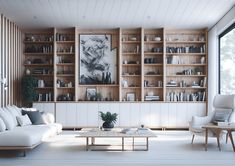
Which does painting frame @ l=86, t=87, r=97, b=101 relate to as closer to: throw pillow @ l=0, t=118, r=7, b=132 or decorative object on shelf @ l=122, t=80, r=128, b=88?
decorative object on shelf @ l=122, t=80, r=128, b=88

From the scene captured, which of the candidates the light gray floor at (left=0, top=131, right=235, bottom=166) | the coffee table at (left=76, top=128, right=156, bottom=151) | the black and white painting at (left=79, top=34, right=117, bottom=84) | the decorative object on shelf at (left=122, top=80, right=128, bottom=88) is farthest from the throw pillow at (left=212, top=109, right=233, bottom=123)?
the black and white painting at (left=79, top=34, right=117, bottom=84)

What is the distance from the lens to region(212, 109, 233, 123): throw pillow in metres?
7.37

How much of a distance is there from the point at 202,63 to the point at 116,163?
592 cm

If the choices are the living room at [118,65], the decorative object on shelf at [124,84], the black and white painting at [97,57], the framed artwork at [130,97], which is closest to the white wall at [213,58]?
the living room at [118,65]

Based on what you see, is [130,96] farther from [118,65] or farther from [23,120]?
[23,120]

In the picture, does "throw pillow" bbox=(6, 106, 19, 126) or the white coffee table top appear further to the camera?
"throw pillow" bbox=(6, 106, 19, 126)

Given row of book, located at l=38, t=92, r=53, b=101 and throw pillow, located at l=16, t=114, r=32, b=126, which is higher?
row of book, located at l=38, t=92, r=53, b=101

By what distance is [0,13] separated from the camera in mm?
8328

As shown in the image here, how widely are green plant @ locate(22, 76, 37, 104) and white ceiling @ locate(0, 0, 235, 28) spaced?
155 cm

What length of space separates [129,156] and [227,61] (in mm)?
4449

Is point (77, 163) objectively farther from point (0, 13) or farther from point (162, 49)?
point (162, 49)

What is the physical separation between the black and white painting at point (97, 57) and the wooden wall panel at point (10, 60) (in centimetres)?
187

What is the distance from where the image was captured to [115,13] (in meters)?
8.59

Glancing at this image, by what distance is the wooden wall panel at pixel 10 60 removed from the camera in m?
8.50
